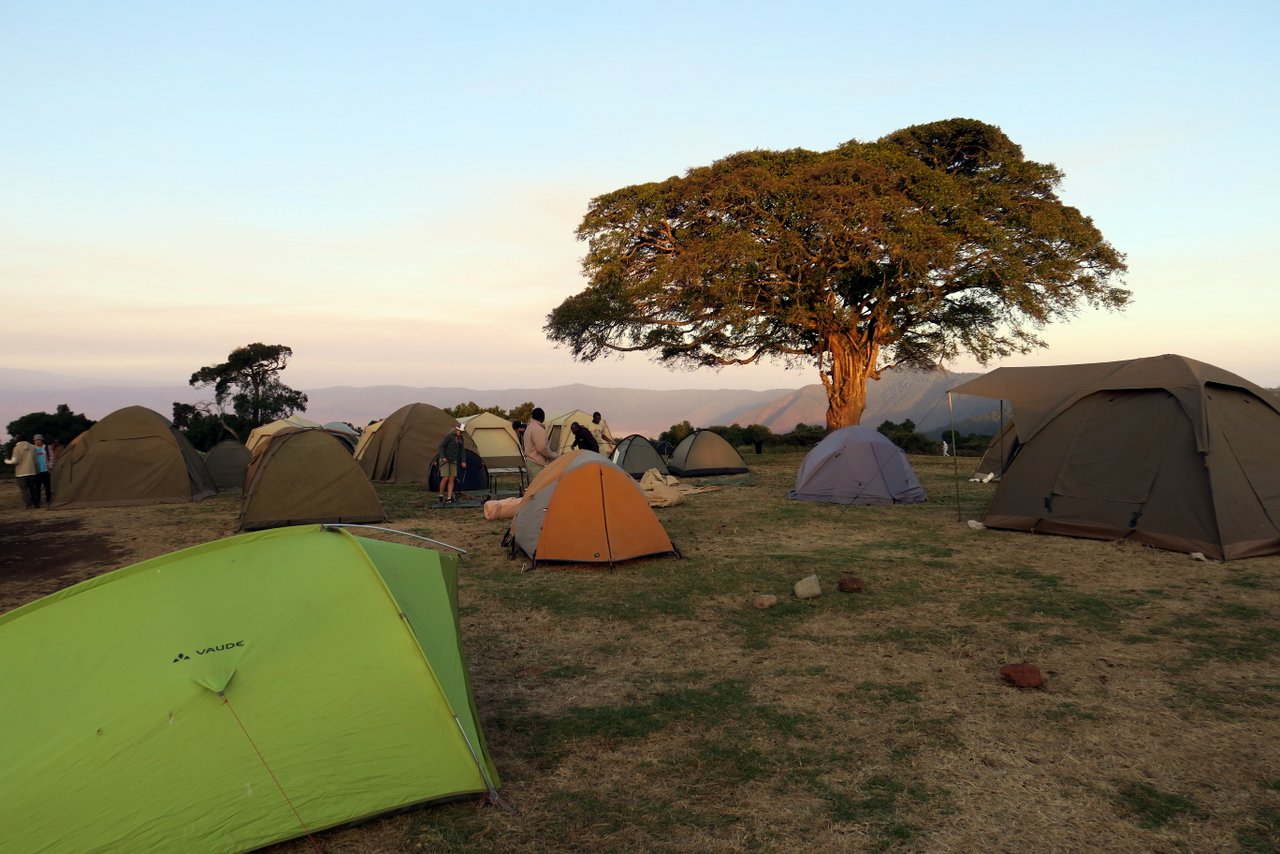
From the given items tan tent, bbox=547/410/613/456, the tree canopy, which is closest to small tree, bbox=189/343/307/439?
the tree canopy

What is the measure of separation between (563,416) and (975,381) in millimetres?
20945

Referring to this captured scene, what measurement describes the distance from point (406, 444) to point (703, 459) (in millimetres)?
7998

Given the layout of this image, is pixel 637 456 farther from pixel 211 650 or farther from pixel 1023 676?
pixel 211 650

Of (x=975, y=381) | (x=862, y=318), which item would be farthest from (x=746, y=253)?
(x=975, y=381)

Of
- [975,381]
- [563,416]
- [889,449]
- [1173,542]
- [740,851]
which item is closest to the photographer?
[740,851]

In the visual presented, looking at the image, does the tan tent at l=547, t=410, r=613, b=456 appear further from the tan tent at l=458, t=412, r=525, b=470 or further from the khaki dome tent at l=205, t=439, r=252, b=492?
the khaki dome tent at l=205, t=439, r=252, b=492

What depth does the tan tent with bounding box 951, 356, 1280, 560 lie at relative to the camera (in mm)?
10180

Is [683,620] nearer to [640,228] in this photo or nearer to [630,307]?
[640,228]

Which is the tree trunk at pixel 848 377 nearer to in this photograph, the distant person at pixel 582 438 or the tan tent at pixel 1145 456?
the distant person at pixel 582 438

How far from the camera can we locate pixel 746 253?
21.8m

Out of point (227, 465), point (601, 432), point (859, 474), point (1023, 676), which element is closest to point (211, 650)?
point (1023, 676)

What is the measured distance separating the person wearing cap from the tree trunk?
13186 mm

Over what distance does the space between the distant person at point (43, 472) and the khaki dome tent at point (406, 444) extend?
687 centimetres

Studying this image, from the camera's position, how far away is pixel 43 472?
17.3 meters
